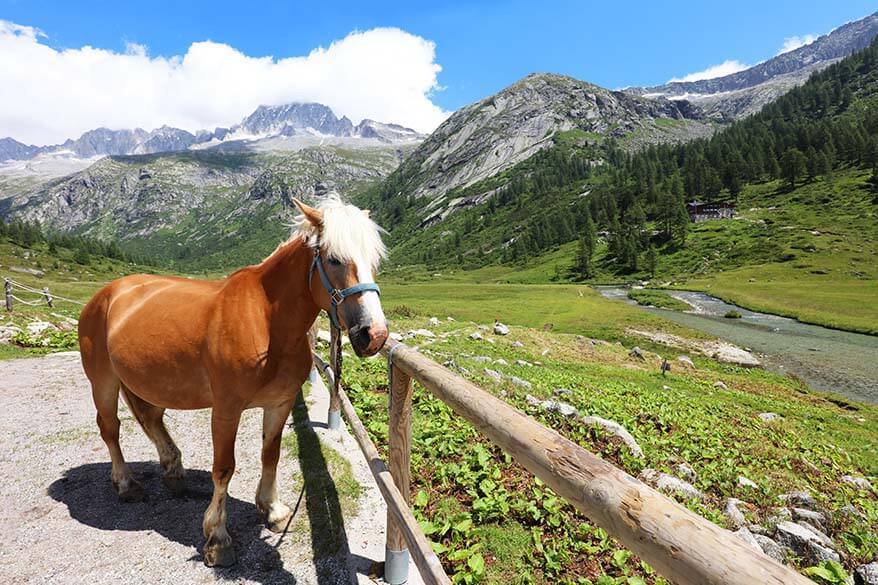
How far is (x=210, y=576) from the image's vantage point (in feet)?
16.0

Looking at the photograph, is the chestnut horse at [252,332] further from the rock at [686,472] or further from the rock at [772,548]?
the rock at [686,472]

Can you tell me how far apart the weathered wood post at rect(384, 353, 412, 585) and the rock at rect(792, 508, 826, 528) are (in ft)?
24.1

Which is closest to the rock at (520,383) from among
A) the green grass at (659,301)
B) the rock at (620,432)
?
the rock at (620,432)

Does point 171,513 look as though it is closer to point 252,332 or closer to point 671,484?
point 252,332

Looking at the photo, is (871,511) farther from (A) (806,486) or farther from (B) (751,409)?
(B) (751,409)

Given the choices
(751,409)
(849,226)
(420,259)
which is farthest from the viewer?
(420,259)

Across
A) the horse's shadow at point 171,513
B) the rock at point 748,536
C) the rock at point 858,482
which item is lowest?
the rock at point 858,482

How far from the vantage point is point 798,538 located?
642 cm

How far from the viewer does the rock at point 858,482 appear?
9.98m

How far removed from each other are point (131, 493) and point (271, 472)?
8.20ft

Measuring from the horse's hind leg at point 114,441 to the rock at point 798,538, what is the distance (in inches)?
Answer: 385

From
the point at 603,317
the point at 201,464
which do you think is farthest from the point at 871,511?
the point at 603,317

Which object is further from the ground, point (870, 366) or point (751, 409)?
point (751, 409)

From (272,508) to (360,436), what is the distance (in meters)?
1.48
